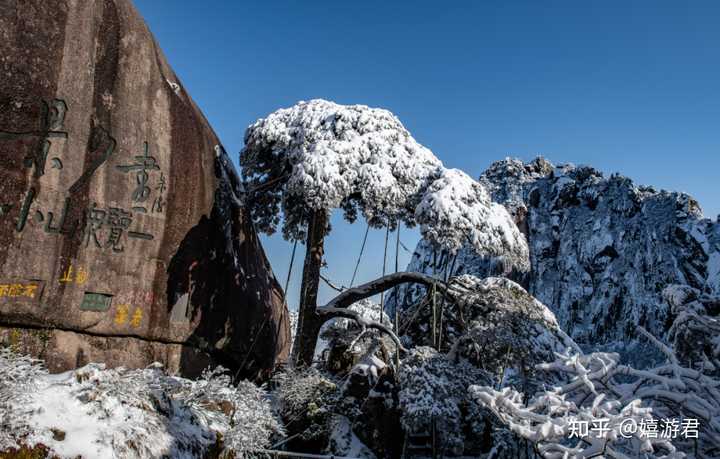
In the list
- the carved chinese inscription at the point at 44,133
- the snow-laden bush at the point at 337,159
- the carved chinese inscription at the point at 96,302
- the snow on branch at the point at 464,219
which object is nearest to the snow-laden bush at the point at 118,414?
the carved chinese inscription at the point at 96,302

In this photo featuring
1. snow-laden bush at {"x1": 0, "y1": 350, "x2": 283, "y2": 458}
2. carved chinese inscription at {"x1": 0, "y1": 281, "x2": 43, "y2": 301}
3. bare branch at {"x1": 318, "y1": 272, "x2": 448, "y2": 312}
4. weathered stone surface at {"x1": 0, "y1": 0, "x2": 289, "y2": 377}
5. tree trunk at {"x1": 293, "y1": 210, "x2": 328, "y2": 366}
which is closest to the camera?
snow-laden bush at {"x1": 0, "y1": 350, "x2": 283, "y2": 458}

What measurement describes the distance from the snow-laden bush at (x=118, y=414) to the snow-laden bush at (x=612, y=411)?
3441mm

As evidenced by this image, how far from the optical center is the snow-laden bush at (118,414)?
4457 millimetres

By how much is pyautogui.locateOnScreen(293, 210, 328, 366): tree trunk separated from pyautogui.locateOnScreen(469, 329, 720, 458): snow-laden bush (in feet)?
24.1

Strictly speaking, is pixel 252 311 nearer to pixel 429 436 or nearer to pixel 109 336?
pixel 109 336

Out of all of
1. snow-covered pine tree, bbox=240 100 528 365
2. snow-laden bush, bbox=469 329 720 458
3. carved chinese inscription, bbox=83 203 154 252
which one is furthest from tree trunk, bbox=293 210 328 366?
snow-laden bush, bbox=469 329 720 458

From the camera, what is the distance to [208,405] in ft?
20.5

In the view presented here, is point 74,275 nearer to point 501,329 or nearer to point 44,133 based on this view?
point 44,133

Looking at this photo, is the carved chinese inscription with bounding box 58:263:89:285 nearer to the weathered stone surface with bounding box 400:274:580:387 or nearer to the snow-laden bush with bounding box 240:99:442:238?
the snow-laden bush with bounding box 240:99:442:238

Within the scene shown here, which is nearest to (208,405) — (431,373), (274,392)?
(274,392)

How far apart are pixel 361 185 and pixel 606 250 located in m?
48.2

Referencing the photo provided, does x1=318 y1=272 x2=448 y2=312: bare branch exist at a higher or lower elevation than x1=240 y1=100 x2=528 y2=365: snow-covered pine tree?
lower

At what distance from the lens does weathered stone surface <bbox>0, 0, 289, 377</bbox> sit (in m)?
6.50

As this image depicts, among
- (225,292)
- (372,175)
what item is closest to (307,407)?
(225,292)
